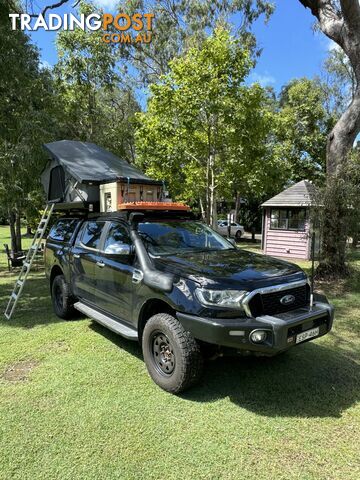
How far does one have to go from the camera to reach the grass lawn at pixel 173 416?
109 inches

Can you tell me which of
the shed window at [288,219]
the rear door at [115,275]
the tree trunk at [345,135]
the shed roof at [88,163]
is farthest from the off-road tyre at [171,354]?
the shed window at [288,219]

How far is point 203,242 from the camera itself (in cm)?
503

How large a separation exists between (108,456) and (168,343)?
1.19 m

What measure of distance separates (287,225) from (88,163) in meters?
11.9

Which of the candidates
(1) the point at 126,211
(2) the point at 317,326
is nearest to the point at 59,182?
(1) the point at 126,211

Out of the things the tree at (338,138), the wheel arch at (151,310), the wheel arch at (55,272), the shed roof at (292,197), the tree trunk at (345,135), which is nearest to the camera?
the wheel arch at (151,310)

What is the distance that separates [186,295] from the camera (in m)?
3.56

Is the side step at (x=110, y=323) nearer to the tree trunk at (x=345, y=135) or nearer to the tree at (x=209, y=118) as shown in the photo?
the tree trunk at (x=345, y=135)

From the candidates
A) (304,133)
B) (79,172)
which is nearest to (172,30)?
(304,133)

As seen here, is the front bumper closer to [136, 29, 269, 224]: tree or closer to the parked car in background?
[136, 29, 269, 224]: tree

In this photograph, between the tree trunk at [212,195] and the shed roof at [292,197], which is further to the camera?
the shed roof at [292,197]

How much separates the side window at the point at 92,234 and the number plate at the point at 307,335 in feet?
9.79

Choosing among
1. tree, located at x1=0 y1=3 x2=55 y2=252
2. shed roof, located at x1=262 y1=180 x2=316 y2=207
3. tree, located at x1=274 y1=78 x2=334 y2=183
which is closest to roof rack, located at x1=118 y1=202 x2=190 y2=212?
tree, located at x1=0 y1=3 x2=55 y2=252

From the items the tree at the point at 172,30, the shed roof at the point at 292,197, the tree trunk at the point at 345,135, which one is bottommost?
the shed roof at the point at 292,197
